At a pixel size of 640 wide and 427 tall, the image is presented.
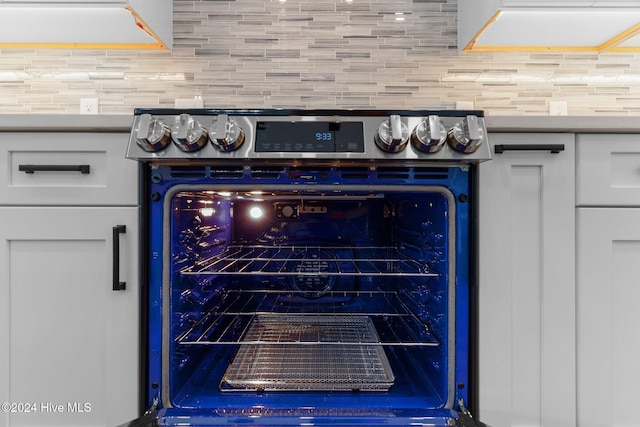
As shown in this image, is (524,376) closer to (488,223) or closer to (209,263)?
(488,223)

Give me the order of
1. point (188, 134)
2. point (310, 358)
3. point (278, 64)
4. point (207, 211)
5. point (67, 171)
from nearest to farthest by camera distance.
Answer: point (188, 134) < point (67, 171) < point (310, 358) < point (207, 211) < point (278, 64)

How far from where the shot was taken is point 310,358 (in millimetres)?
1159

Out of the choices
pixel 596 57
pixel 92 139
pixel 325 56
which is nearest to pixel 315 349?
pixel 92 139

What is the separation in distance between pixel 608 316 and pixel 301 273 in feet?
2.55

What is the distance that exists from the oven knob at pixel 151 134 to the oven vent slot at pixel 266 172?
21cm

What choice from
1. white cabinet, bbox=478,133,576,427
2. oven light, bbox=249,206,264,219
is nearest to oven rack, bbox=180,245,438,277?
oven light, bbox=249,206,264,219

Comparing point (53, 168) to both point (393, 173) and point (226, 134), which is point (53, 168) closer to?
point (226, 134)

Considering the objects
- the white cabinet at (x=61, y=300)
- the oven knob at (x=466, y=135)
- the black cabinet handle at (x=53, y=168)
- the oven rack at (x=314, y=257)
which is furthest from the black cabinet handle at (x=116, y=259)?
the oven knob at (x=466, y=135)

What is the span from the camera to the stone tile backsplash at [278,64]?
5.31 ft

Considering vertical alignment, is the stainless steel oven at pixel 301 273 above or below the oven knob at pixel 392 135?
below

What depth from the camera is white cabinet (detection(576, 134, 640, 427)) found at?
99 cm

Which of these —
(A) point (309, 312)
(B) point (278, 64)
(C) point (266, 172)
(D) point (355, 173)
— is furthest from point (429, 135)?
(B) point (278, 64)

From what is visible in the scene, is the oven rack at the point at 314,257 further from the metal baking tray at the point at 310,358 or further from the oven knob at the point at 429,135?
the oven knob at the point at 429,135

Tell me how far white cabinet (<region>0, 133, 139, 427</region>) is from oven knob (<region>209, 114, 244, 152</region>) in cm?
26
